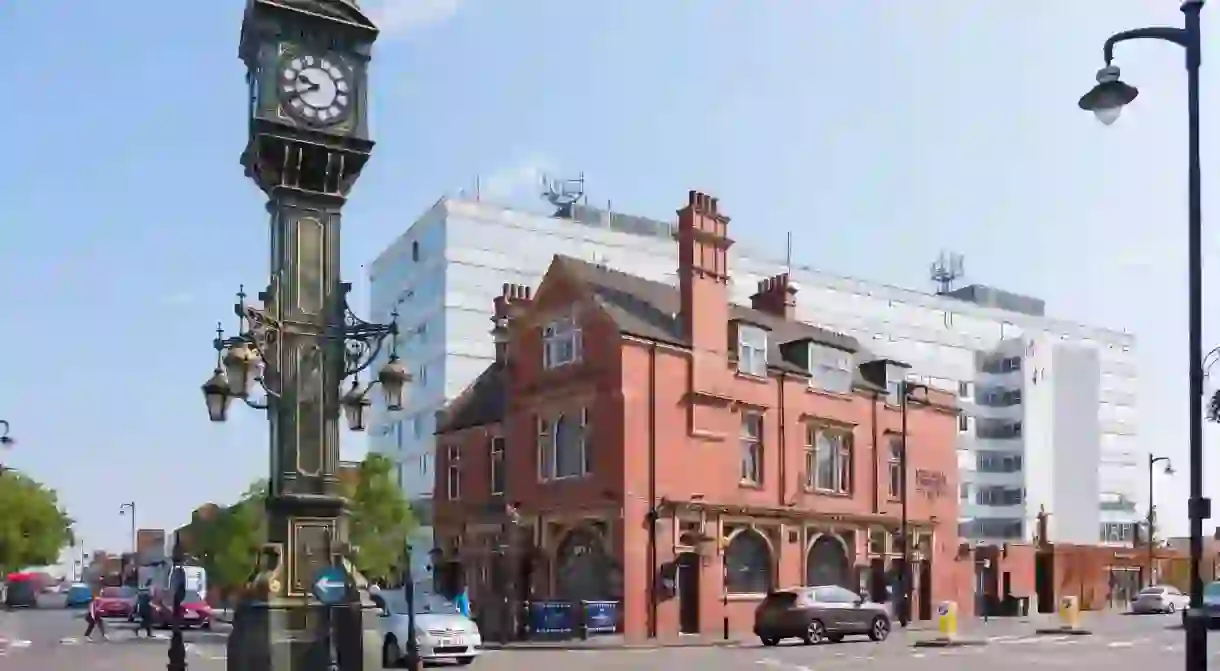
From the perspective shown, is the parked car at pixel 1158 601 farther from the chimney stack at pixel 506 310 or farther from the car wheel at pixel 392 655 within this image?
the car wheel at pixel 392 655

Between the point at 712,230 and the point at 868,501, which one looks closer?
the point at 712,230

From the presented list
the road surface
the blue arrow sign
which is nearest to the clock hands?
the blue arrow sign

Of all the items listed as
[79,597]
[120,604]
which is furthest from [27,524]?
[120,604]

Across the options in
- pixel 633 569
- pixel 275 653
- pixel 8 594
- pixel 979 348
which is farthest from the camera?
pixel 979 348

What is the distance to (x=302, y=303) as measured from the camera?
1781 centimetres

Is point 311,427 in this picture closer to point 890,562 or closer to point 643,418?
point 643,418

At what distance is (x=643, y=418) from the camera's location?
42719mm

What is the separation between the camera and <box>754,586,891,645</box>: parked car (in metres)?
37.5

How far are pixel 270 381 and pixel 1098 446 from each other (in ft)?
383

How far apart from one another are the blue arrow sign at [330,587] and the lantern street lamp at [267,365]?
261 cm

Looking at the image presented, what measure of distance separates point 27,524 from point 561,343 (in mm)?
78727

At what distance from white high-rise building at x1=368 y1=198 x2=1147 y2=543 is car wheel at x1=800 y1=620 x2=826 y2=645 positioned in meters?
53.5

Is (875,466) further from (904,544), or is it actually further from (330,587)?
(330,587)

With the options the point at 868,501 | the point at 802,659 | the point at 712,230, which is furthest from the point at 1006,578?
the point at 802,659
